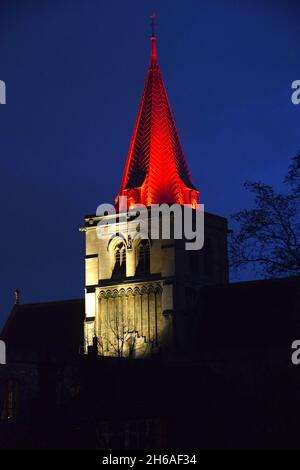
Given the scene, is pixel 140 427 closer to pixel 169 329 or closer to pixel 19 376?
pixel 19 376

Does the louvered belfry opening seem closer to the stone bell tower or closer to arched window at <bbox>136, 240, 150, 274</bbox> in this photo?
the stone bell tower

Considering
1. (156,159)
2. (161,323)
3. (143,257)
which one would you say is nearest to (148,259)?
(143,257)

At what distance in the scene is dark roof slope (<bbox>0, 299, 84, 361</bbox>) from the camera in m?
80.1

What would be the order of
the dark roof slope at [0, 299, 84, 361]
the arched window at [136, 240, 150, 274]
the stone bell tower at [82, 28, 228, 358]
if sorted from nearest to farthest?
the stone bell tower at [82, 28, 228, 358] < the arched window at [136, 240, 150, 274] < the dark roof slope at [0, 299, 84, 361]

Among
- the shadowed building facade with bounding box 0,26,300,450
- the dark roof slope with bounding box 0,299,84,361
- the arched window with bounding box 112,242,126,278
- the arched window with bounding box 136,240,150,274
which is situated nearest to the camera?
the shadowed building facade with bounding box 0,26,300,450

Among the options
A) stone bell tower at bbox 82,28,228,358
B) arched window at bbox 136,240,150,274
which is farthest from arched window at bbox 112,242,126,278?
arched window at bbox 136,240,150,274

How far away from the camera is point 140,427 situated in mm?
47281

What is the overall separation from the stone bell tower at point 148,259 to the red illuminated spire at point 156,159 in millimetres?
66

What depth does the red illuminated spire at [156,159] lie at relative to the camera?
Answer: 76.9 m

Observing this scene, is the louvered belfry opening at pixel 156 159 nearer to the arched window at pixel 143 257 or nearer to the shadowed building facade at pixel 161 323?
the shadowed building facade at pixel 161 323

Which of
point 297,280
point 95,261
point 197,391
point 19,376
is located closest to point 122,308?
point 95,261

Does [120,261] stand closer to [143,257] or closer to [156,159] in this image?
[143,257]

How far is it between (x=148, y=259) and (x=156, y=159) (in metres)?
6.76

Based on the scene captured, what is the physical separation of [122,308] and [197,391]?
75.5 ft
